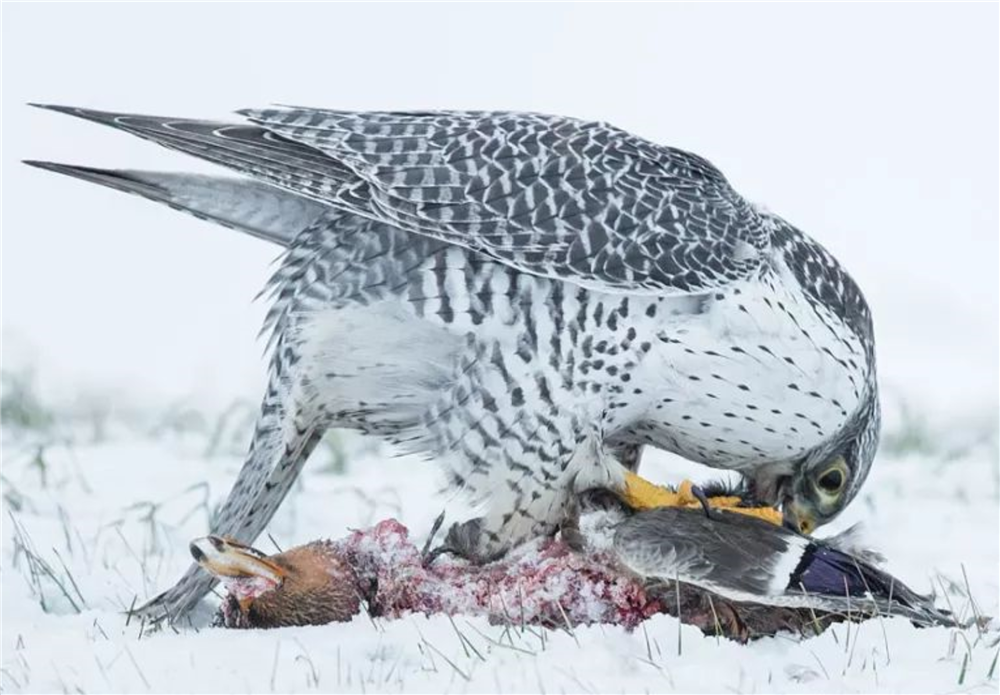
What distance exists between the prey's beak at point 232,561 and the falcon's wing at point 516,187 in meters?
1.08

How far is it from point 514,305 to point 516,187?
1.36 ft

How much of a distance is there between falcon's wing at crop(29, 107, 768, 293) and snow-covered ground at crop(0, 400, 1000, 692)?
85 cm

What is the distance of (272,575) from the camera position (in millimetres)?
4840

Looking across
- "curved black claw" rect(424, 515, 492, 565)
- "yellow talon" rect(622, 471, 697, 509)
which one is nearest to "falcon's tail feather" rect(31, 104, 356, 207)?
"curved black claw" rect(424, 515, 492, 565)

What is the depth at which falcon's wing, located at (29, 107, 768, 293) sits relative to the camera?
512 centimetres

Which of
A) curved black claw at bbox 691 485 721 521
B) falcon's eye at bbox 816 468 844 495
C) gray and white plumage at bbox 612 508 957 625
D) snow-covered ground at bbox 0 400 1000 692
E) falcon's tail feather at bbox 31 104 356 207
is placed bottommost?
snow-covered ground at bbox 0 400 1000 692

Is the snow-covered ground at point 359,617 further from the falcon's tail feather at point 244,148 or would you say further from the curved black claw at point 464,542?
the falcon's tail feather at point 244,148

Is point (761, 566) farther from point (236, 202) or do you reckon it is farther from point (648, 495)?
point (236, 202)

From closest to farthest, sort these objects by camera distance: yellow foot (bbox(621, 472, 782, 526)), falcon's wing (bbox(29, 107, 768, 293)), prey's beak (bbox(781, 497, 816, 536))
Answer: falcon's wing (bbox(29, 107, 768, 293)), yellow foot (bbox(621, 472, 782, 526)), prey's beak (bbox(781, 497, 816, 536))

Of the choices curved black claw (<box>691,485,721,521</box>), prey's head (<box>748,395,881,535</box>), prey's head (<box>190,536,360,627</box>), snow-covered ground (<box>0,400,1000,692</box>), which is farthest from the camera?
prey's head (<box>748,395,881,535</box>)

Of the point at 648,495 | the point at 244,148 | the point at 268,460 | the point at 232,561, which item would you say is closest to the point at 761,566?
the point at 648,495

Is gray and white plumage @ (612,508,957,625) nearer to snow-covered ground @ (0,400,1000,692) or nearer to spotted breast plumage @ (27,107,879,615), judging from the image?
snow-covered ground @ (0,400,1000,692)

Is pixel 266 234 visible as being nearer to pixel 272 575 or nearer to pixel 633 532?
pixel 272 575

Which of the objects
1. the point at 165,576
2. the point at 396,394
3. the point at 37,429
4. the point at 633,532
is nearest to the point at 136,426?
the point at 37,429
